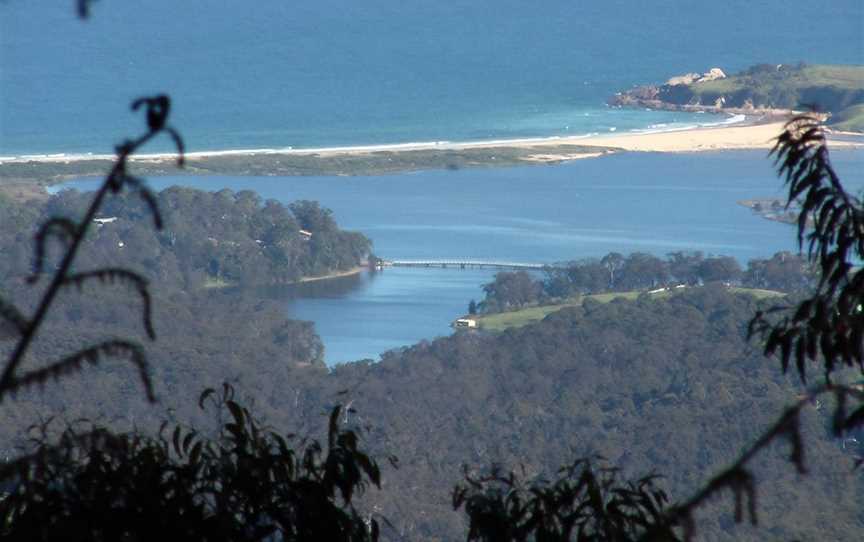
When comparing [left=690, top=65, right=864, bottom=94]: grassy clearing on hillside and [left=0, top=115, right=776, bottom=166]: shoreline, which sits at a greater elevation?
[left=690, top=65, right=864, bottom=94]: grassy clearing on hillside

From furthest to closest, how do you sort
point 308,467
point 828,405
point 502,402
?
point 502,402
point 828,405
point 308,467

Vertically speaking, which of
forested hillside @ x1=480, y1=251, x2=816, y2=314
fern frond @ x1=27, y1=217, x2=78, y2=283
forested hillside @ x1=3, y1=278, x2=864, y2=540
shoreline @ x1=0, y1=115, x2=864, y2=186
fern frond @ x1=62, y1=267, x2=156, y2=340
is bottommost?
forested hillside @ x1=3, y1=278, x2=864, y2=540

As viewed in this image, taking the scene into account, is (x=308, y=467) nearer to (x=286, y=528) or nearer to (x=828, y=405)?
(x=286, y=528)

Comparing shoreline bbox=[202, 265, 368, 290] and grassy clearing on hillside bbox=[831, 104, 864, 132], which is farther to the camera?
grassy clearing on hillside bbox=[831, 104, 864, 132]

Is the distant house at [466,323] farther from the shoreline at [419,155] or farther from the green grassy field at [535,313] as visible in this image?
the shoreline at [419,155]

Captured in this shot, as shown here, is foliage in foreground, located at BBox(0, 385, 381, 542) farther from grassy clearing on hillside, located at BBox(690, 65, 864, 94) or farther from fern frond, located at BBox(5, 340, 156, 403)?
grassy clearing on hillside, located at BBox(690, 65, 864, 94)

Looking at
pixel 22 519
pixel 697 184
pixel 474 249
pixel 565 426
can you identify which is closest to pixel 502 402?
pixel 565 426

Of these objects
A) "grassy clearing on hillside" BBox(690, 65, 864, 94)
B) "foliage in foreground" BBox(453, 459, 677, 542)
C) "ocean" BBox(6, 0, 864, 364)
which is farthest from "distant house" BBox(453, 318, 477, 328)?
"foliage in foreground" BBox(453, 459, 677, 542)
